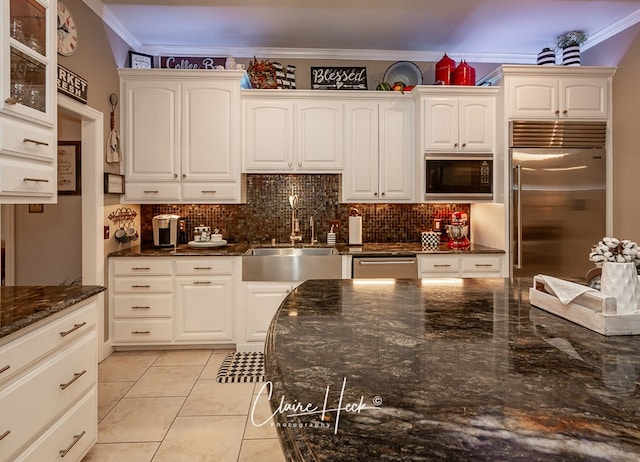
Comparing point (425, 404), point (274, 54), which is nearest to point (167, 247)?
point (274, 54)

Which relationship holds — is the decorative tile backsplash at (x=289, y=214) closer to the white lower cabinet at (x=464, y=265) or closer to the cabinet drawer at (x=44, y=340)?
the white lower cabinet at (x=464, y=265)

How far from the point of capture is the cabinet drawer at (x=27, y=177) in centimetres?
166

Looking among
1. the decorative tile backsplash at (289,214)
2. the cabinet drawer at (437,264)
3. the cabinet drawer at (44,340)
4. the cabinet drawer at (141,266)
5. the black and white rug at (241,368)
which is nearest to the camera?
the cabinet drawer at (44,340)

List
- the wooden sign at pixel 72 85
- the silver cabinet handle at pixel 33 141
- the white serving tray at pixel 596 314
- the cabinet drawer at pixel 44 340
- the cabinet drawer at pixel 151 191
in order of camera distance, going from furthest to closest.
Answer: the cabinet drawer at pixel 151 191, the wooden sign at pixel 72 85, the silver cabinet handle at pixel 33 141, the cabinet drawer at pixel 44 340, the white serving tray at pixel 596 314

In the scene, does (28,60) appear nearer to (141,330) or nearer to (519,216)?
(141,330)

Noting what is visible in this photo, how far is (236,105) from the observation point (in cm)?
368

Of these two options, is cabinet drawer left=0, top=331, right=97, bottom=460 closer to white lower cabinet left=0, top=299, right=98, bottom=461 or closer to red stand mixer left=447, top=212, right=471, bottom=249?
white lower cabinet left=0, top=299, right=98, bottom=461

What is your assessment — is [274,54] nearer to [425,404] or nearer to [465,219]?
[465,219]

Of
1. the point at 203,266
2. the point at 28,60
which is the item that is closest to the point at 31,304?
the point at 28,60

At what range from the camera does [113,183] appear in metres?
3.40

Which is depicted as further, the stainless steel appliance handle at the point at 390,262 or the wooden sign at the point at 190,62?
the wooden sign at the point at 190,62

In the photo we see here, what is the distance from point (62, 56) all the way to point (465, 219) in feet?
12.1

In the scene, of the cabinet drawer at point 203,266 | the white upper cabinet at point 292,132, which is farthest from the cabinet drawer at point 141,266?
the white upper cabinet at point 292,132

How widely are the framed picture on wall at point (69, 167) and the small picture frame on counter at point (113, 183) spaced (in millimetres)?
439
